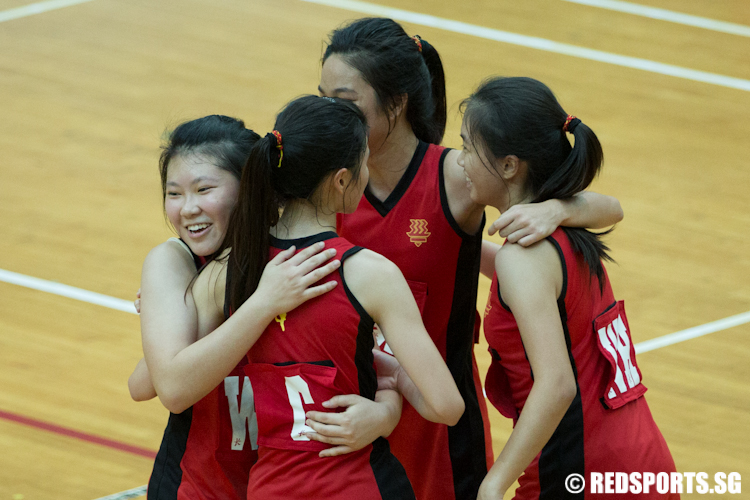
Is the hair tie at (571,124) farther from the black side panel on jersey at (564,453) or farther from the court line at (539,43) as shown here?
the court line at (539,43)

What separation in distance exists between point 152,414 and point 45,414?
394 millimetres

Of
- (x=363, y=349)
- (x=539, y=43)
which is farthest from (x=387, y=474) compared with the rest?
(x=539, y=43)

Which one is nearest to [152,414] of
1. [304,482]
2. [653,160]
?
[304,482]

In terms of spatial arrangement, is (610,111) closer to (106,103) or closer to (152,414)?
(106,103)

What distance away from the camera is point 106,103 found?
644 cm

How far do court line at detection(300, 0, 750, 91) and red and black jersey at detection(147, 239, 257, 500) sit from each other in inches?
227

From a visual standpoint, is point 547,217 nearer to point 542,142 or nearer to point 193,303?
point 542,142

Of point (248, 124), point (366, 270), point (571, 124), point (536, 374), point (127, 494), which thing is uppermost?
point (571, 124)

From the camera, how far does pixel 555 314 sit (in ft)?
6.81

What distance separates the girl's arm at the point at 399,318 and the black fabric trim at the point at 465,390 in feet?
2.18

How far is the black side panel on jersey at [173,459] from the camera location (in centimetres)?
222

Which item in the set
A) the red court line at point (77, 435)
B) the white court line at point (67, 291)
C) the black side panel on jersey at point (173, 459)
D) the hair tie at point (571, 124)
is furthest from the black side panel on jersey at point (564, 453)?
the white court line at point (67, 291)

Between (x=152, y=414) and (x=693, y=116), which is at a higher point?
(x=693, y=116)

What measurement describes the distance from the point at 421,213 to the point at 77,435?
5.83 feet
